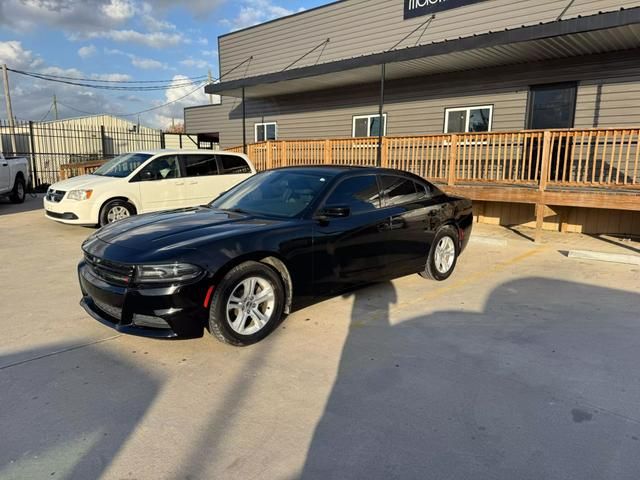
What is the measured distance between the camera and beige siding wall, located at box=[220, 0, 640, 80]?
9859 mm

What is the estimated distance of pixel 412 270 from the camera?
17.8 feet

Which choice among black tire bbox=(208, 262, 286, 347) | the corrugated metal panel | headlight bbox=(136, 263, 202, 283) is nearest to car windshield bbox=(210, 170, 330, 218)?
black tire bbox=(208, 262, 286, 347)

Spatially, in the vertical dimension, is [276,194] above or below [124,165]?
below

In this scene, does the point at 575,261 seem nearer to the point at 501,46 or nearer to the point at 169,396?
the point at 501,46

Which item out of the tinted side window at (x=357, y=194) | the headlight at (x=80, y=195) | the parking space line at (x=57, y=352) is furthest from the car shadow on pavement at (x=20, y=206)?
the tinted side window at (x=357, y=194)

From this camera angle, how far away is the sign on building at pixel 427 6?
35.8ft

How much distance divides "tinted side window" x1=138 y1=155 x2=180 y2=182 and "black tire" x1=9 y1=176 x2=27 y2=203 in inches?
274

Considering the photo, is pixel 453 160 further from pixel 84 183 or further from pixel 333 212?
pixel 84 183

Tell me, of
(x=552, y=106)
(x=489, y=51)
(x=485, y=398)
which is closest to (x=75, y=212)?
(x=485, y=398)

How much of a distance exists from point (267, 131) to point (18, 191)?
7989 mm

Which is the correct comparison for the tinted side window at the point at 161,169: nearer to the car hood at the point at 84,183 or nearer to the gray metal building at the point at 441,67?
the car hood at the point at 84,183

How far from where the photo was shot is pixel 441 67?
10.7 metres

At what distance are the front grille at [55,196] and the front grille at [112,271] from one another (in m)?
5.60

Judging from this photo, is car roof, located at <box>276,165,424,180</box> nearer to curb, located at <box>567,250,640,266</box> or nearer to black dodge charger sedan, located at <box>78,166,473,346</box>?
black dodge charger sedan, located at <box>78,166,473,346</box>
